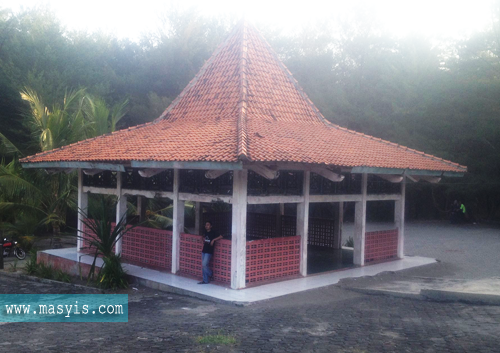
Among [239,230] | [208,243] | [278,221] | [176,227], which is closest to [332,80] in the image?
[278,221]

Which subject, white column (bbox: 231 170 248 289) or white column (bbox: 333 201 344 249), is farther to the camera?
white column (bbox: 333 201 344 249)

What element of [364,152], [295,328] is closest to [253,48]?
[364,152]

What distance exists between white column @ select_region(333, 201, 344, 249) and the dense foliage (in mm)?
8786

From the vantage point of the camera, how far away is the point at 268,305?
30.3ft

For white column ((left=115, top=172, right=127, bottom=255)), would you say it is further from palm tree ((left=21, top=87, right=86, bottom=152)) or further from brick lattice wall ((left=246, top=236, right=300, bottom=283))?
palm tree ((left=21, top=87, right=86, bottom=152))

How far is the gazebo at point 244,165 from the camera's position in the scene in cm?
1026

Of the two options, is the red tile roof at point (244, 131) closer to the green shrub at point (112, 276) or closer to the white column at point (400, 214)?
the white column at point (400, 214)

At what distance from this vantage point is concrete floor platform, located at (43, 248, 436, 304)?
973 centimetres

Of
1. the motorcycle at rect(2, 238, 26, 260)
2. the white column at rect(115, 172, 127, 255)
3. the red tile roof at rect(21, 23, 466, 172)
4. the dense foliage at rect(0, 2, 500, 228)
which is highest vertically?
the dense foliage at rect(0, 2, 500, 228)

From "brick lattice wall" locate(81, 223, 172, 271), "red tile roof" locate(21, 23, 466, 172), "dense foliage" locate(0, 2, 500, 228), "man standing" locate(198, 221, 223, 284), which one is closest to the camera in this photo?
"red tile roof" locate(21, 23, 466, 172)

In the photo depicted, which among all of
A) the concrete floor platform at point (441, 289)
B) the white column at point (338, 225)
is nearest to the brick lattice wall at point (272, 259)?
the concrete floor platform at point (441, 289)

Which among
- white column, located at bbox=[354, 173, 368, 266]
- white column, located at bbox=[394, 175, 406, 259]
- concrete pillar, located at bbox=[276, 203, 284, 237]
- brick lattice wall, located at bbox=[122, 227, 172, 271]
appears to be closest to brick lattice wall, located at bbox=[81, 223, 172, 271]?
brick lattice wall, located at bbox=[122, 227, 172, 271]

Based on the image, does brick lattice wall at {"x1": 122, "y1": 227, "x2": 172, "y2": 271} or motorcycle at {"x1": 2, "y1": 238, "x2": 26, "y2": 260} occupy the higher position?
brick lattice wall at {"x1": 122, "y1": 227, "x2": 172, "y2": 271}

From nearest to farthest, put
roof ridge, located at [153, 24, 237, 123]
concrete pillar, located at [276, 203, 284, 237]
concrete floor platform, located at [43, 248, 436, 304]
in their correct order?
concrete floor platform, located at [43, 248, 436, 304], roof ridge, located at [153, 24, 237, 123], concrete pillar, located at [276, 203, 284, 237]
